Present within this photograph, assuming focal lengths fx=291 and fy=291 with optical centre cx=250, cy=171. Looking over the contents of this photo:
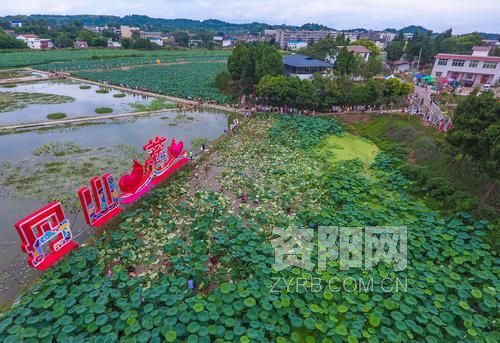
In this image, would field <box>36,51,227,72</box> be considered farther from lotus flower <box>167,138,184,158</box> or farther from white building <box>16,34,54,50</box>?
lotus flower <box>167,138,184,158</box>

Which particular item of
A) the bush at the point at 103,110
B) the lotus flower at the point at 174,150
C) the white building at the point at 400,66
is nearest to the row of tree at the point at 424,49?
the white building at the point at 400,66

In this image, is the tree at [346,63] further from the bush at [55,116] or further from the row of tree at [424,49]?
the bush at [55,116]

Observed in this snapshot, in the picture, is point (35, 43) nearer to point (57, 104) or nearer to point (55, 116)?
point (57, 104)

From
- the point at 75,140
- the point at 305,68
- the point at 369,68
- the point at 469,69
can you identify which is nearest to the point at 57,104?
the point at 75,140

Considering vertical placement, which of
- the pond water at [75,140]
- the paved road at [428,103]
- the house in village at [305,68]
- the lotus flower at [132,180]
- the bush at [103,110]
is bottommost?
the pond water at [75,140]

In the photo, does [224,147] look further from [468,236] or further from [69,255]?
[468,236]

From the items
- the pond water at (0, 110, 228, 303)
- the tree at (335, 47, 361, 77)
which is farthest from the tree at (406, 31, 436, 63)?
the pond water at (0, 110, 228, 303)
